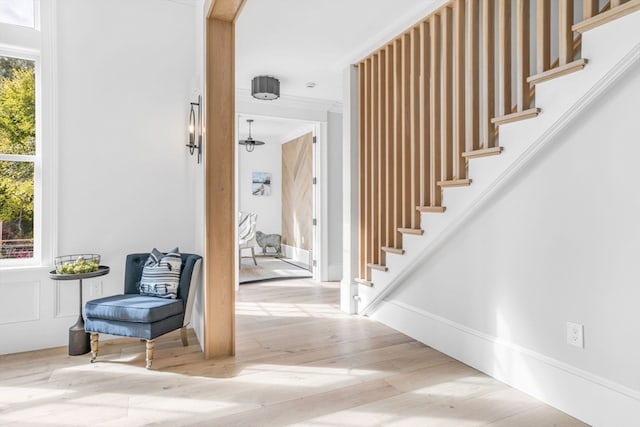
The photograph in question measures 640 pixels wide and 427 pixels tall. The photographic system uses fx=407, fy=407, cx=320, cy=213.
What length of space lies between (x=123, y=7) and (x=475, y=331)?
3.70 metres

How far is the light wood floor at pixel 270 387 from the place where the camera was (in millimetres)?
2076

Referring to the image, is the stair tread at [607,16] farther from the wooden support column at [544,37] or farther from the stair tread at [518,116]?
the stair tread at [518,116]

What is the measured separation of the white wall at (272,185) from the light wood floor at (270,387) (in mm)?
5529

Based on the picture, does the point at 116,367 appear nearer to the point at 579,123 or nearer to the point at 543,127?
Result: the point at 543,127

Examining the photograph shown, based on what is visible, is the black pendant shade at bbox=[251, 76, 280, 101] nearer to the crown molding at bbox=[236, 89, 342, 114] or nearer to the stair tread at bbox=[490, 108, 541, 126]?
the crown molding at bbox=[236, 89, 342, 114]

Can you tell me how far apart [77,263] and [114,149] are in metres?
0.97

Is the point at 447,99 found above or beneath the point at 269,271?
above

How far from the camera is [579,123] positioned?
82.0 inches

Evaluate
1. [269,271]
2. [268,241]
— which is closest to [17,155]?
[269,271]

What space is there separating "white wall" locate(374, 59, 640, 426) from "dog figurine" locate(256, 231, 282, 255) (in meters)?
5.92

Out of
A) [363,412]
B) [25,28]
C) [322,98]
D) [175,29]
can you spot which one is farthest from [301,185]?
Answer: [363,412]

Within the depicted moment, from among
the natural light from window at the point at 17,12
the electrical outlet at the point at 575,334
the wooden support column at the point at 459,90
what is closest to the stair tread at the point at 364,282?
the wooden support column at the point at 459,90

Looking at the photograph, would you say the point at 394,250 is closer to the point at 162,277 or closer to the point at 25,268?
the point at 162,277

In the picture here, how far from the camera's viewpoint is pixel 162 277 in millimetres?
2955
